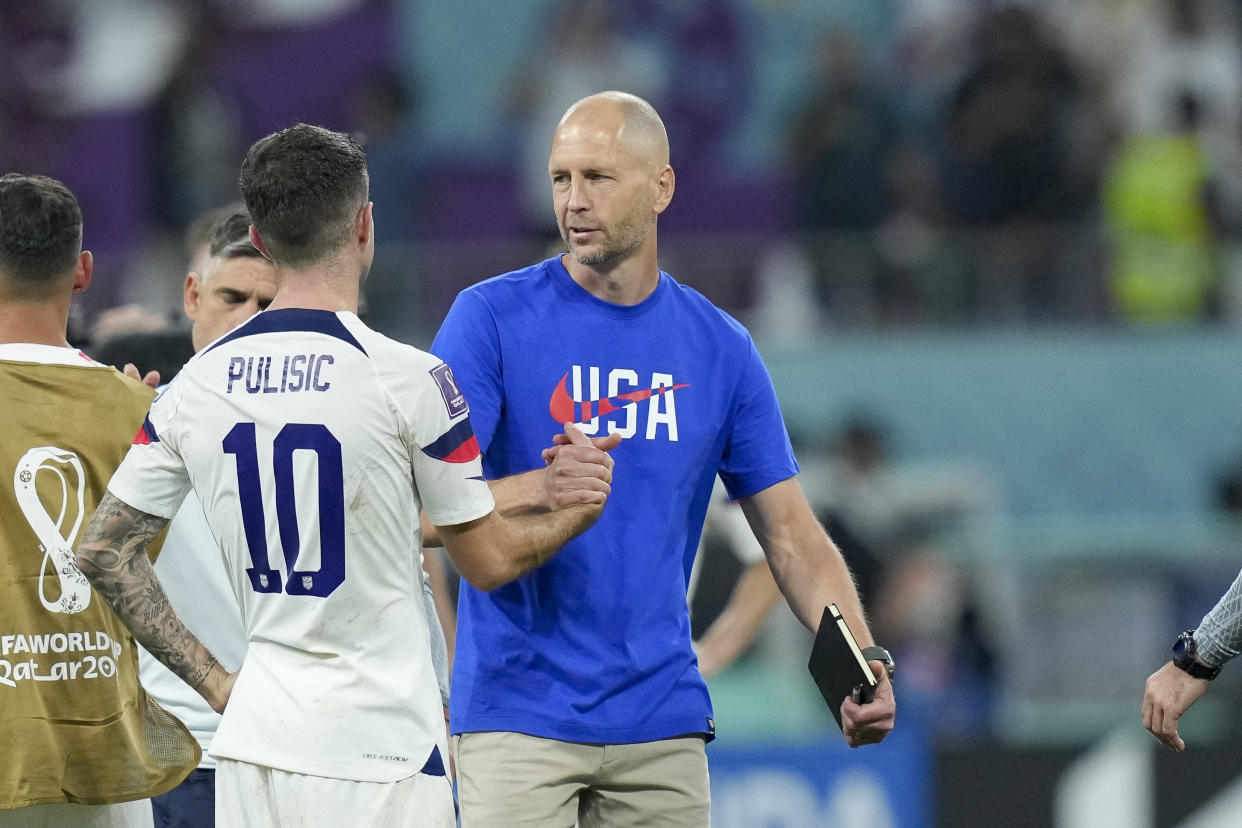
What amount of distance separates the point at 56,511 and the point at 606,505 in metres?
1.25

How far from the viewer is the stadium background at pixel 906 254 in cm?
956

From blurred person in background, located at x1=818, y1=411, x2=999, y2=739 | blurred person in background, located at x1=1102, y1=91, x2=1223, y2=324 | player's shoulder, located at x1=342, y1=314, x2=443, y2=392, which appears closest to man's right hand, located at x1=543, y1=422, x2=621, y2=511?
player's shoulder, located at x1=342, y1=314, x2=443, y2=392

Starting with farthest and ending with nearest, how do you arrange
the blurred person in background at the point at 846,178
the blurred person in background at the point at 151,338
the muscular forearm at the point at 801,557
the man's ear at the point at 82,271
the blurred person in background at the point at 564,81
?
the blurred person in background at the point at 564,81 → the blurred person in background at the point at 846,178 → the blurred person in background at the point at 151,338 → the muscular forearm at the point at 801,557 → the man's ear at the point at 82,271

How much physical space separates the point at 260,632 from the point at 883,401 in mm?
8662

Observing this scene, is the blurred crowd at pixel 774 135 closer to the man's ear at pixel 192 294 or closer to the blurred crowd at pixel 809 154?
the blurred crowd at pixel 809 154

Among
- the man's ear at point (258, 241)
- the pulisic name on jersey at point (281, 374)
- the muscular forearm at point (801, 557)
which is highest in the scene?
the man's ear at point (258, 241)

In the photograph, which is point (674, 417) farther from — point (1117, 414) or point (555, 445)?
point (1117, 414)

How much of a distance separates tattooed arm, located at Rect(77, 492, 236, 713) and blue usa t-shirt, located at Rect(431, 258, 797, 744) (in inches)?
28.8

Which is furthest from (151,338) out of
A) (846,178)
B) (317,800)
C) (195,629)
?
(846,178)

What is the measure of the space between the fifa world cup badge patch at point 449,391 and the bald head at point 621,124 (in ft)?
3.19

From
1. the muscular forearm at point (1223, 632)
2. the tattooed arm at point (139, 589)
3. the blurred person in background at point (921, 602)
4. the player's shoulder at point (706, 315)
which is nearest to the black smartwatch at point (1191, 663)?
the muscular forearm at point (1223, 632)

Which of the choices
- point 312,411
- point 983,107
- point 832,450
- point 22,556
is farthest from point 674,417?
point 983,107

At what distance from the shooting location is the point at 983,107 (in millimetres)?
12445

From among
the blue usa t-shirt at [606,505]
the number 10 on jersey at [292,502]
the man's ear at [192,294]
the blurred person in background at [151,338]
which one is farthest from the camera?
the blurred person in background at [151,338]
